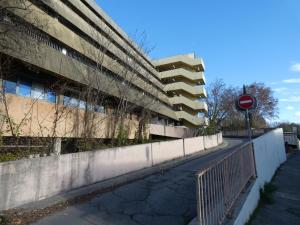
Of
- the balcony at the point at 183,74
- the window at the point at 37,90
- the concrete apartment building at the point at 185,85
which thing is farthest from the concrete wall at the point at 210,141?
the balcony at the point at 183,74

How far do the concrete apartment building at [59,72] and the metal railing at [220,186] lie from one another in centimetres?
710

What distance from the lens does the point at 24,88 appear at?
15.6 metres

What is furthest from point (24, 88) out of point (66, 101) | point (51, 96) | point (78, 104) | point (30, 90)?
point (78, 104)

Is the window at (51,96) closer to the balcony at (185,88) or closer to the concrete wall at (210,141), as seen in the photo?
the concrete wall at (210,141)

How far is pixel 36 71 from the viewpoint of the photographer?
15383mm

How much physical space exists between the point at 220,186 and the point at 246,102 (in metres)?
5.05

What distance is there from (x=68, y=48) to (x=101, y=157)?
456 inches

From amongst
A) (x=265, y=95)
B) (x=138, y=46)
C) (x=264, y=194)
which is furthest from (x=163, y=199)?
(x=265, y=95)

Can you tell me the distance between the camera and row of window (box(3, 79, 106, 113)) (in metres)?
14.9

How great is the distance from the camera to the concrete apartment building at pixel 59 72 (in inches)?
479

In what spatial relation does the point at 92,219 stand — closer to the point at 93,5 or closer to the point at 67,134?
the point at 67,134

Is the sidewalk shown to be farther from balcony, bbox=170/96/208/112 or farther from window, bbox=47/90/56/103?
balcony, bbox=170/96/208/112

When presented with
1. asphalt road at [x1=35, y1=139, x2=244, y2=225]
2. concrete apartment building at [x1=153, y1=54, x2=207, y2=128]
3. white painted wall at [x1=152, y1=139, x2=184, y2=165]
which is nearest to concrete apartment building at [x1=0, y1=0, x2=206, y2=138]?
white painted wall at [x1=152, y1=139, x2=184, y2=165]

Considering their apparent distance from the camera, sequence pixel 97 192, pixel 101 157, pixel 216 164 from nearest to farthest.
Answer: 1. pixel 216 164
2. pixel 97 192
3. pixel 101 157
